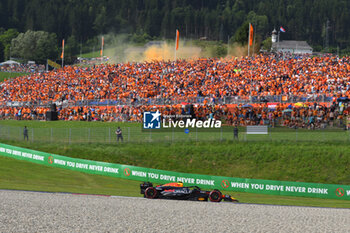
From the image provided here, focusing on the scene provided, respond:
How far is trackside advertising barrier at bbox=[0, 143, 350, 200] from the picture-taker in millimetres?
28781

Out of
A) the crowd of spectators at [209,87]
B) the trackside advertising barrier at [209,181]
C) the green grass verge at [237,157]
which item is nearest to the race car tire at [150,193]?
the trackside advertising barrier at [209,181]

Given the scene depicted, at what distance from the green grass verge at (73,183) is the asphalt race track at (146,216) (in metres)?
2.82

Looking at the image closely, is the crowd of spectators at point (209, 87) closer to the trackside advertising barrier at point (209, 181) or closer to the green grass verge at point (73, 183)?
the trackside advertising barrier at point (209, 181)

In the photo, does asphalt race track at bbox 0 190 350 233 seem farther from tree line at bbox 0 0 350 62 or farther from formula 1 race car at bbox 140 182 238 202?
tree line at bbox 0 0 350 62

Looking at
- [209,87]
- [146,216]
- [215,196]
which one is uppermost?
[146,216]

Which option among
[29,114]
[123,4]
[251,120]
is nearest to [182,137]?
[251,120]

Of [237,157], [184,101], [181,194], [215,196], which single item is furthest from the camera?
[184,101]

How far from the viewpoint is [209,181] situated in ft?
99.8

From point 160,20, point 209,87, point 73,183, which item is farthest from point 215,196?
point 160,20

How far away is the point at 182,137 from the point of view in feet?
127

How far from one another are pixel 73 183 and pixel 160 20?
157 metres

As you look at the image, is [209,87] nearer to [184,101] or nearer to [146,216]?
[184,101]

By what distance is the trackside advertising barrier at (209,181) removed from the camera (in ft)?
94.4

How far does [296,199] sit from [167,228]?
1367 centimetres
